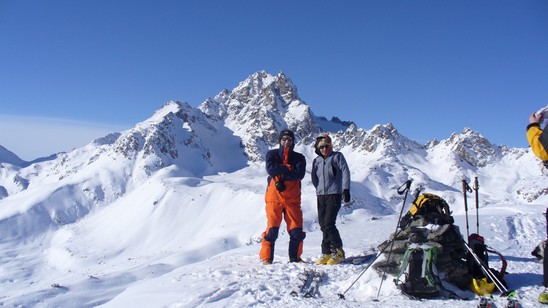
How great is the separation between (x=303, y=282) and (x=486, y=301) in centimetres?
272

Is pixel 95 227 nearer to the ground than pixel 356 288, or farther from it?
nearer to the ground

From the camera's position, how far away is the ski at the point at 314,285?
618 centimetres

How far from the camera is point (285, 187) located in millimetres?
8328

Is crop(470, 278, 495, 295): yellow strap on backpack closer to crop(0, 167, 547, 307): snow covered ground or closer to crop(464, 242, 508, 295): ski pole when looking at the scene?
crop(464, 242, 508, 295): ski pole

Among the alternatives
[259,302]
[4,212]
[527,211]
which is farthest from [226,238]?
[4,212]

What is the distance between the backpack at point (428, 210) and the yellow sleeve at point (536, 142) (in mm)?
2006

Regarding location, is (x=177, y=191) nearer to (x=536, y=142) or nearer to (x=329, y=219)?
(x=329, y=219)

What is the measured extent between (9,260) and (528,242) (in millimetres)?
77567

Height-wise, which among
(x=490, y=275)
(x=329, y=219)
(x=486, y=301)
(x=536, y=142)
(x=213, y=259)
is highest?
(x=536, y=142)

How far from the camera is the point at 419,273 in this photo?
5.80 m

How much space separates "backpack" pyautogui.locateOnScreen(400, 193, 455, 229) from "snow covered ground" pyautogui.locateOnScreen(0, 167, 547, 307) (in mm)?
1312

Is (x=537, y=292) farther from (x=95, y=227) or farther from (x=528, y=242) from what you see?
(x=95, y=227)

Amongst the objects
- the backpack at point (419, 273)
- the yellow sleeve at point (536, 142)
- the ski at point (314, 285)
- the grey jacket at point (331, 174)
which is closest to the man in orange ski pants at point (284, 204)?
the grey jacket at point (331, 174)

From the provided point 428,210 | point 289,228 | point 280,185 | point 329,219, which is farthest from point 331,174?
point 428,210
